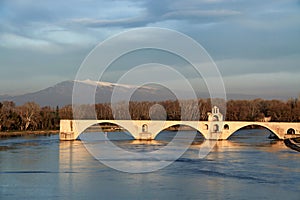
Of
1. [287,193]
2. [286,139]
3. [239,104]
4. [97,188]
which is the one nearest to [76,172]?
[97,188]

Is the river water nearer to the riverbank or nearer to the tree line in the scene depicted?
the riverbank

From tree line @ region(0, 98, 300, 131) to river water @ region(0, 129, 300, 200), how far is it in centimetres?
2143

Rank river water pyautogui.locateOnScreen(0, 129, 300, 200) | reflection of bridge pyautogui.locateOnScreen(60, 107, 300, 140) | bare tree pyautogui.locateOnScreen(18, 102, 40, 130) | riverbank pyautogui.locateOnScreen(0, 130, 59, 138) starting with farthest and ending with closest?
bare tree pyautogui.locateOnScreen(18, 102, 40, 130) → riverbank pyautogui.locateOnScreen(0, 130, 59, 138) → reflection of bridge pyautogui.locateOnScreen(60, 107, 300, 140) → river water pyautogui.locateOnScreen(0, 129, 300, 200)

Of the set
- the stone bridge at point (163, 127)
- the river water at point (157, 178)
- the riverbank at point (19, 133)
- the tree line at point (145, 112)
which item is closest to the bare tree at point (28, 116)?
the tree line at point (145, 112)

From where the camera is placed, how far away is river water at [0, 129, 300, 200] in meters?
13.7

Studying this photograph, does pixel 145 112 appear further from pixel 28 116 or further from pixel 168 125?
pixel 168 125

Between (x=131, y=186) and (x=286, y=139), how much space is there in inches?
827

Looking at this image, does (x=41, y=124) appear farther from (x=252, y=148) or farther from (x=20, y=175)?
(x=20, y=175)

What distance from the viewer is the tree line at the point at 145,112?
44750 mm

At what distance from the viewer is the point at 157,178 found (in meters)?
16.5

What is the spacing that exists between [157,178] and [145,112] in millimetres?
38320

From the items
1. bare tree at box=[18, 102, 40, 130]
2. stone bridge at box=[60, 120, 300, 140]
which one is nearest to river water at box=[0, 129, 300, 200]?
stone bridge at box=[60, 120, 300, 140]

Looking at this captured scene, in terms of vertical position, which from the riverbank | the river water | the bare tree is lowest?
the river water

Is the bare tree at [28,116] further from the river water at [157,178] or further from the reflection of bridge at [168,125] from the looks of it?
the river water at [157,178]
